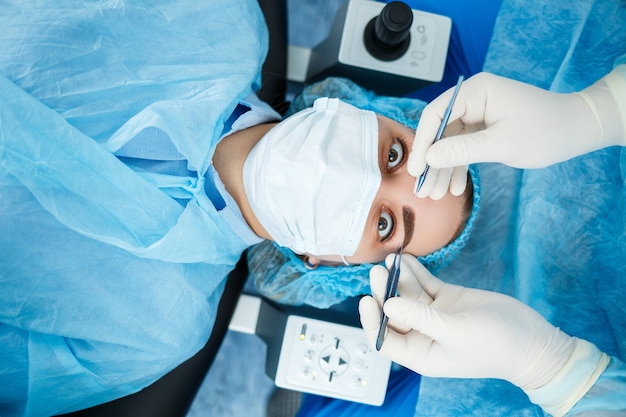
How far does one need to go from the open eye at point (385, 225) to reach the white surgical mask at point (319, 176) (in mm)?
53

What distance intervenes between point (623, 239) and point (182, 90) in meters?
0.87

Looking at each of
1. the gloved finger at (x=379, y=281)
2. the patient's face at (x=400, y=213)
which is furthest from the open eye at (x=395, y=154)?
the gloved finger at (x=379, y=281)

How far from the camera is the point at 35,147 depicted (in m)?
0.74

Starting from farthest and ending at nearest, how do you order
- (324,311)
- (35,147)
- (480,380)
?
(324,311)
(480,380)
(35,147)

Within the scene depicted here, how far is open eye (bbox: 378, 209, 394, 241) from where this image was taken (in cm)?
93

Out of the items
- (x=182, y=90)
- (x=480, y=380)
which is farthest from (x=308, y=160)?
(x=480, y=380)

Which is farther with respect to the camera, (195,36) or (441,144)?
(195,36)

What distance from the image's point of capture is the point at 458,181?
0.92 m

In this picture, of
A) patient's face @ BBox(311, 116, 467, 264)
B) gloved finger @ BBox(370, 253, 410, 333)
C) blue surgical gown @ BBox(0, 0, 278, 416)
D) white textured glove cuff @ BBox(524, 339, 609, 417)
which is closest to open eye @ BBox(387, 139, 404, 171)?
patient's face @ BBox(311, 116, 467, 264)

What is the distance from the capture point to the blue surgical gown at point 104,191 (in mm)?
782

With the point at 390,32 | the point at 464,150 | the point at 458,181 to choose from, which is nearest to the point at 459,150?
the point at 464,150

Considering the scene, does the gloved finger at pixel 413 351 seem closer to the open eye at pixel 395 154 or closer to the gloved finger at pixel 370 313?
the gloved finger at pixel 370 313

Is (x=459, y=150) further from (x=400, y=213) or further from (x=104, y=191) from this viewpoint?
(x=104, y=191)

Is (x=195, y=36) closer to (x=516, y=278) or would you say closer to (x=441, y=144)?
(x=441, y=144)
